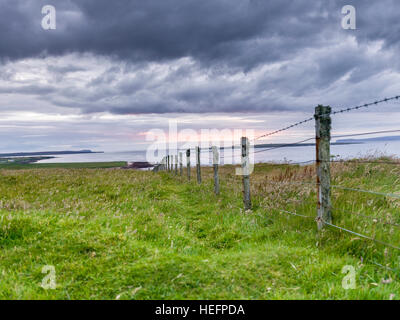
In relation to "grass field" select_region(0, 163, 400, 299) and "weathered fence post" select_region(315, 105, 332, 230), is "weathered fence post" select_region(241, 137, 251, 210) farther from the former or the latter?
"weathered fence post" select_region(315, 105, 332, 230)

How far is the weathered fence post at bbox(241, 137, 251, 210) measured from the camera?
935cm

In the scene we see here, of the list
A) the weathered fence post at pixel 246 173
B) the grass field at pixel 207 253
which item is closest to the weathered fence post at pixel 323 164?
the grass field at pixel 207 253

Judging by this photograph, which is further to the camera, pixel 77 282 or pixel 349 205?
pixel 349 205

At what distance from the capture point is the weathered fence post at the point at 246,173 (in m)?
9.35

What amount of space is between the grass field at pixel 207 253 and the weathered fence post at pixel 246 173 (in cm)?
57

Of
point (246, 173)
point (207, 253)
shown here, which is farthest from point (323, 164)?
point (246, 173)

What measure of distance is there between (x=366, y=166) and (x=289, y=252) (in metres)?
7.64

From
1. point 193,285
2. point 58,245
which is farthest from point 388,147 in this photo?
point 58,245

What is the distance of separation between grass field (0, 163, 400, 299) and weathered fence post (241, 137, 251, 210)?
1.86 feet

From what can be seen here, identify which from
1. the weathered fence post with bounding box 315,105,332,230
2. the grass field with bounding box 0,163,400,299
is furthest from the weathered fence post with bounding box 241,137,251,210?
the weathered fence post with bounding box 315,105,332,230

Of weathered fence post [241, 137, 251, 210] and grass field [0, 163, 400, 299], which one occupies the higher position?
weathered fence post [241, 137, 251, 210]
